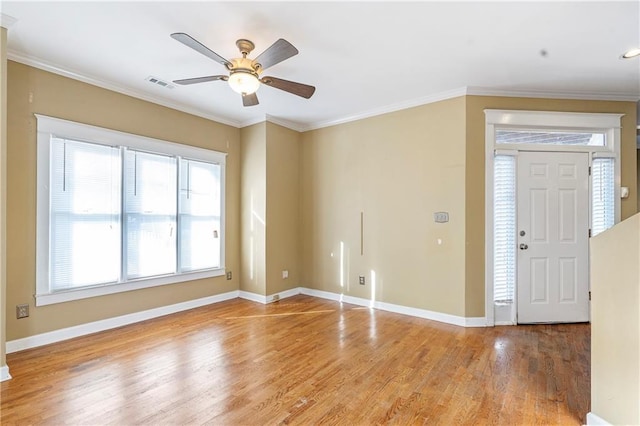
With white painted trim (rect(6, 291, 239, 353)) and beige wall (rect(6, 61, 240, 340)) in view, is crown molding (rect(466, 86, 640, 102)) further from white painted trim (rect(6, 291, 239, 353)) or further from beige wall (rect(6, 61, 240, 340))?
white painted trim (rect(6, 291, 239, 353))

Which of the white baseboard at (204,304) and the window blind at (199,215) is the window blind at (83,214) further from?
the window blind at (199,215)

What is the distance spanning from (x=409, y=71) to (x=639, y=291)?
266 cm

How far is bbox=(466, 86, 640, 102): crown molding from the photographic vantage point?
375 centimetres

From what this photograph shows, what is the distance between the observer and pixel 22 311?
9.93 feet

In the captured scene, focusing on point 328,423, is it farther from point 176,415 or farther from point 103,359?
point 103,359

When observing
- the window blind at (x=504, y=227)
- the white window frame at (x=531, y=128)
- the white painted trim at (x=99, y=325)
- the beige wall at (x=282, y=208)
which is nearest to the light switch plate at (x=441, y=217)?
the white window frame at (x=531, y=128)

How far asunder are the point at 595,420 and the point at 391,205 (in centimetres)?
294

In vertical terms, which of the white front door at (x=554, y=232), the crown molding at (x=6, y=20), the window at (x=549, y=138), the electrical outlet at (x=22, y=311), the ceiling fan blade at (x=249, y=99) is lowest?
the electrical outlet at (x=22, y=311)

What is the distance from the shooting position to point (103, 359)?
2.86m

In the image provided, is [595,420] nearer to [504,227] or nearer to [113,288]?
[504,227]

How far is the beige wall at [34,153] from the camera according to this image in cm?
297

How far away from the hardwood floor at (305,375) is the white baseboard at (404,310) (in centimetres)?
13

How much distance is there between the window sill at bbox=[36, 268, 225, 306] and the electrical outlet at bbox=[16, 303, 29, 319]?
0.29ft

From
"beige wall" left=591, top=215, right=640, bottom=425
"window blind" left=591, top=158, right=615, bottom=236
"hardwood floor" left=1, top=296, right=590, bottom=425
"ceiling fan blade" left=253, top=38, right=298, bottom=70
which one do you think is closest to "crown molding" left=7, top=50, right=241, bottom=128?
"ceiling fan blade" left=253, top=38, right=298, bottom=70
